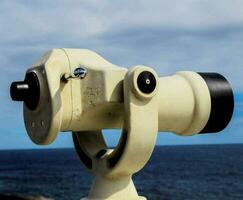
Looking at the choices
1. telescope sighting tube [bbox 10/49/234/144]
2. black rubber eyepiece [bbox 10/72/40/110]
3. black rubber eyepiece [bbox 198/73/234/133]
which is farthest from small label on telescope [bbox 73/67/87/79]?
black rubber eyepiece [bbox 198/73/234/133]

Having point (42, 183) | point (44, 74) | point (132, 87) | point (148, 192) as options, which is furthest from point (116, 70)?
point (42, 183)

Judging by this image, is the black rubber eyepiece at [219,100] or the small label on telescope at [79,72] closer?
the small label on telescope at [79,72]

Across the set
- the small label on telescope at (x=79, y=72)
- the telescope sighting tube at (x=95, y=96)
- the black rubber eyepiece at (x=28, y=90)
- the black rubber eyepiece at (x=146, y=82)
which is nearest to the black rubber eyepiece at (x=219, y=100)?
the telescope sighting tube at (x=95, y=96)

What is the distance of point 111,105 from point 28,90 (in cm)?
46

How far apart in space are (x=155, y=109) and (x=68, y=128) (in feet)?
1.64

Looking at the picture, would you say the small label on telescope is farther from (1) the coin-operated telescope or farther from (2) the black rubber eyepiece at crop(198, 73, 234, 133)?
(2) the black rubber eyepiece at crop(198, 73, 234, 133)

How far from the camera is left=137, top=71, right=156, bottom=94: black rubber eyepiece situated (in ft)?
11.2

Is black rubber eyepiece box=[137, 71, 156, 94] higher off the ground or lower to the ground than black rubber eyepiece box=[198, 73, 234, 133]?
higher

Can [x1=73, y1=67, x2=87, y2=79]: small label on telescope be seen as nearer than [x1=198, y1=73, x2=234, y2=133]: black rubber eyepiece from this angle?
Yes

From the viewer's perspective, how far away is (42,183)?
227ft

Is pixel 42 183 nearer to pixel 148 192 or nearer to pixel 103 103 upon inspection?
pixel 148 192

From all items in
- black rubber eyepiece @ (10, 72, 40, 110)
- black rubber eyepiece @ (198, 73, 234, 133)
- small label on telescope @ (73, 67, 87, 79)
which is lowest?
black rubber eyepiece @ (198, 73, 234, 133)

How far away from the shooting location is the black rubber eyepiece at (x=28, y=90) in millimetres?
3473

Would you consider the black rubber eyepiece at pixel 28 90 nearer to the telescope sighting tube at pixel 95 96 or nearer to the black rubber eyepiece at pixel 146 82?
the telescope sighting tube at pixel 95 96
